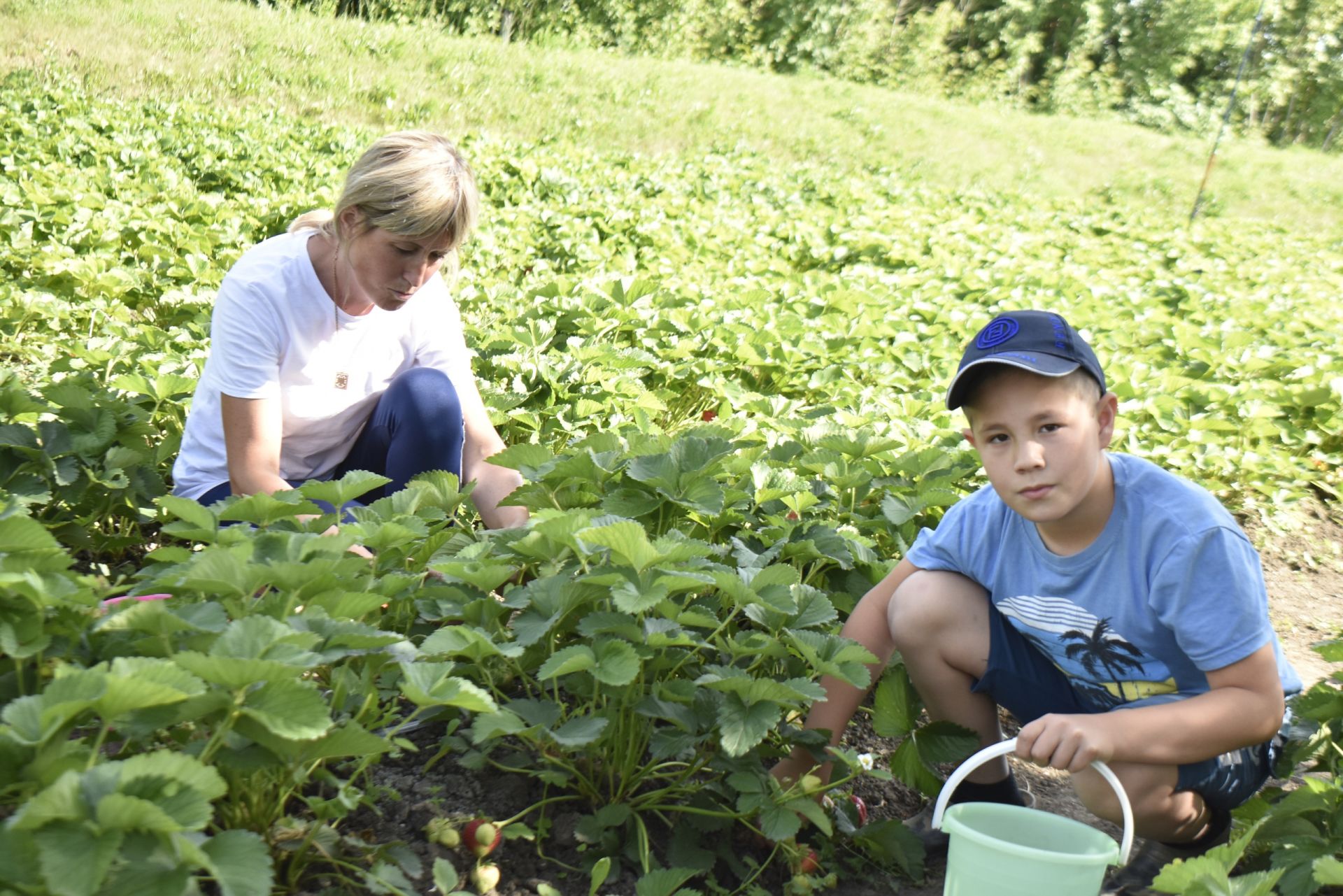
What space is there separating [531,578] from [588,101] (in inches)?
361

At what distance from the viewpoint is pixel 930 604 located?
6.20 ft

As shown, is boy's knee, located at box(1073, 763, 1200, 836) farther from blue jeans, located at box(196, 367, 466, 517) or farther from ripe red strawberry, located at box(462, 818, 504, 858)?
blue jeans, located at box(196, 367, 466, 517)

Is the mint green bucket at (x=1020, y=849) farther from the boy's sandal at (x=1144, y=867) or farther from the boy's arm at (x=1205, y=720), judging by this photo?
the boy's sandal at (x=1144, y=867)

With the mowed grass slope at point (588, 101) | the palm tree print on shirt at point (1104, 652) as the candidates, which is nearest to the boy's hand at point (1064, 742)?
the palm tree print on shirt at point (1104, 652)

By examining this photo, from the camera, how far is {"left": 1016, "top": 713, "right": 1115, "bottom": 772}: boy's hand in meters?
1.51

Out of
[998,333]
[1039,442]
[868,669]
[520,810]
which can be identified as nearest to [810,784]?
[868,669]

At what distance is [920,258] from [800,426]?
415cm

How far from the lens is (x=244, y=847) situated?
1.15 metres

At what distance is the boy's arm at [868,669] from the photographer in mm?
1816

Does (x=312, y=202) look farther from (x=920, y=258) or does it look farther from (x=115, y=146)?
(x=920, y=258)

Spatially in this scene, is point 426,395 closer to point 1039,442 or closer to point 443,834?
point 443,834

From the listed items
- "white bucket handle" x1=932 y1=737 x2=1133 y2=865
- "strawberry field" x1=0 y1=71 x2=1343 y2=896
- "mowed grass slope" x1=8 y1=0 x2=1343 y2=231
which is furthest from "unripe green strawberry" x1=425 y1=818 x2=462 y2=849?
"mowed grass slope" x1=8 y1=0 x2=1343 y2=231

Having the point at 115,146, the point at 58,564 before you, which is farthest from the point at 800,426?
the point at 115,146

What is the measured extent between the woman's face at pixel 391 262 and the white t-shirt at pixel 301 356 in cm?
15
